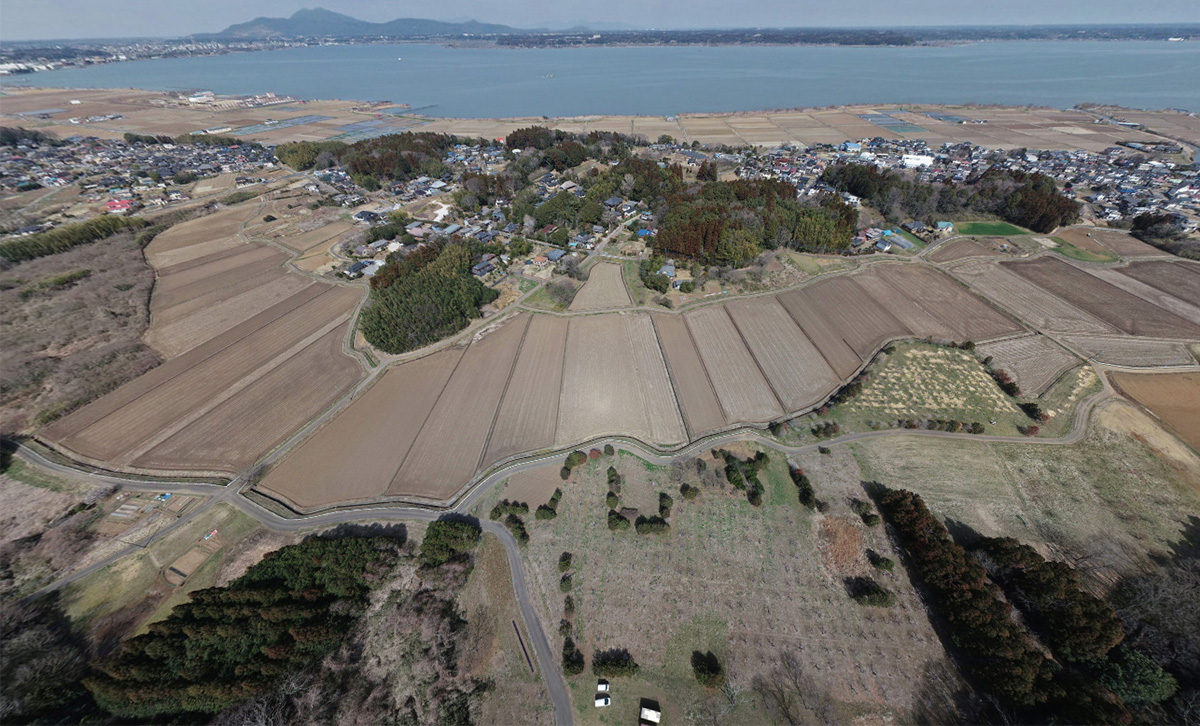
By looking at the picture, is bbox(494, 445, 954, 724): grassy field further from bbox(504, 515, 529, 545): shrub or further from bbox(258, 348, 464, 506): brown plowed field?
bbox(258, 348, 464, 506): brown plowed field

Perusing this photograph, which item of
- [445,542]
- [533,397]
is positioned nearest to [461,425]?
[533,397]

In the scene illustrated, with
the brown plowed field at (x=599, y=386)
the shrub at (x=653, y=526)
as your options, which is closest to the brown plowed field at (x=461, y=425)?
the brown plowed field at (x=599, y=386)

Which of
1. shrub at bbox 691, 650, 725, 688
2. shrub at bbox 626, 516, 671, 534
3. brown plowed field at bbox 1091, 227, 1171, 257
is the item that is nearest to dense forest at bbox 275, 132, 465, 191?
shrub at bbox 626, 516, 671, 534

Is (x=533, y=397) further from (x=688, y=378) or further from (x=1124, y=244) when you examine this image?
(x=1124, y=244)

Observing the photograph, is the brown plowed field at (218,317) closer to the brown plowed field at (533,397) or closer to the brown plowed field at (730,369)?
the brown plowed field at (533,397)

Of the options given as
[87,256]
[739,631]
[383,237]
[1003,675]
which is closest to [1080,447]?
[1003,675]

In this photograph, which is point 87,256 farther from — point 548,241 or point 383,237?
point 548,241
